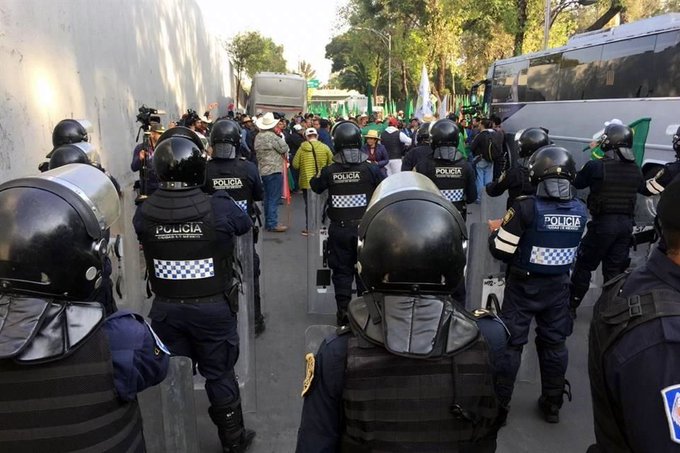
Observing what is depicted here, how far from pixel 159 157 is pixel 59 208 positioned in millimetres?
1471

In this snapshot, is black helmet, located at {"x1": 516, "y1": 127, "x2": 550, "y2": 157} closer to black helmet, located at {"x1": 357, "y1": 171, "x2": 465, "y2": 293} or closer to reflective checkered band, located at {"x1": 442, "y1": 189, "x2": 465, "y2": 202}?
reflective checkered band, located at {"x1": 442, "y1": 189, "x2": 465, "y2": 202}

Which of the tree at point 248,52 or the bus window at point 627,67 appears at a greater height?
the tree at point 248,52

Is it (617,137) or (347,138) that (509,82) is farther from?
(347,138)

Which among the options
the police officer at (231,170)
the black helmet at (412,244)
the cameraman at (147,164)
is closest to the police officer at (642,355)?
the black helmet at (412,244)

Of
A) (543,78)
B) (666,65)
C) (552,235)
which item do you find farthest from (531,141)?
(543,78)

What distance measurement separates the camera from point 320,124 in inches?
490

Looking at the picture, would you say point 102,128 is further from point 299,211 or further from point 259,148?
point 299,211

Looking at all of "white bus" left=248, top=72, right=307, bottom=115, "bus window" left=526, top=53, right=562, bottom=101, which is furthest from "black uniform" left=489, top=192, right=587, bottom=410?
"white bus" left=248, top=72, right=307, bottom=115

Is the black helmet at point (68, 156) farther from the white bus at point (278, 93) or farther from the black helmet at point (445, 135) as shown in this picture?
the white bus at point (278, 93)

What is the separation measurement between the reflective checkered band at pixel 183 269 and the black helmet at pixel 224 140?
82.6 inches

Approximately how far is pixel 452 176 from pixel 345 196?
131 centimetres

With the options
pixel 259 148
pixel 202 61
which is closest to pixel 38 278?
pixel 259 148

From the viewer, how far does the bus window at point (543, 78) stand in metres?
13.6

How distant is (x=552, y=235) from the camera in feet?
11.3
